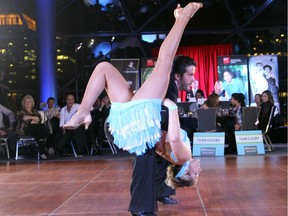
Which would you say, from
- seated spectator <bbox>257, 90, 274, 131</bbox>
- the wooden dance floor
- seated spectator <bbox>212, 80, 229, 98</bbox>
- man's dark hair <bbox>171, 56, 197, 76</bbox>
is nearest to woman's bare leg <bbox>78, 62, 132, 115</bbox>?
man's dark hair <bbox>171, 56, 197, 76</bbox>

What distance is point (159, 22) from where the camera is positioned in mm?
14172

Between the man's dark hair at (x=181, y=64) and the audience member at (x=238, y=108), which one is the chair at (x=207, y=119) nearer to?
the audience member at (x=238, y=108)

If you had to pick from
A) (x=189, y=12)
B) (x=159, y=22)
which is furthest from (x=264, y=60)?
(x=189, y=12)

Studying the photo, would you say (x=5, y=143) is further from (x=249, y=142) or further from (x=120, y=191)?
(x=120, y=191)

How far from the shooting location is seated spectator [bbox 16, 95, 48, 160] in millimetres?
7910

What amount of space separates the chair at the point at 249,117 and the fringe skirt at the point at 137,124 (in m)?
5.89

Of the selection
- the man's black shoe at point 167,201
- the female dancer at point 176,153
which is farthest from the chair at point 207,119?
the female dancer at point 176,153

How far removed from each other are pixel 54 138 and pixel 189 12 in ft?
20.7

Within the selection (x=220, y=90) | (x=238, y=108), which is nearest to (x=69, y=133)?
(x=238, y=108)

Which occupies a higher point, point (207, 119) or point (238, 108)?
point (238, 108)

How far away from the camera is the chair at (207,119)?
823 centimetres

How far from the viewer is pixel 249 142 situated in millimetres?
8023

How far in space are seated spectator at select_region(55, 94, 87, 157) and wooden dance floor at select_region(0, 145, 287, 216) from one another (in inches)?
62.9

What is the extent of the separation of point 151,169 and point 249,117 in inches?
233
